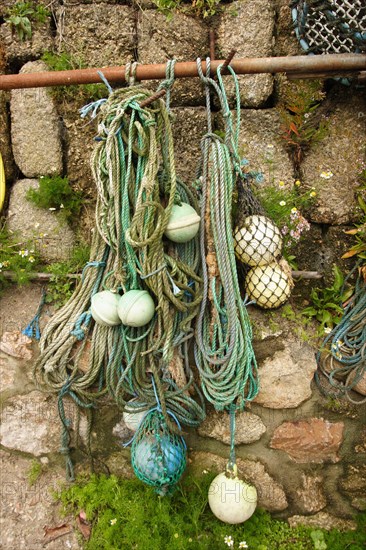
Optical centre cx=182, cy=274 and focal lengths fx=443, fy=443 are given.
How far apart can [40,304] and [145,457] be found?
3.65ft

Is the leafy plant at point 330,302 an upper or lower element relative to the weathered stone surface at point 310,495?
upper

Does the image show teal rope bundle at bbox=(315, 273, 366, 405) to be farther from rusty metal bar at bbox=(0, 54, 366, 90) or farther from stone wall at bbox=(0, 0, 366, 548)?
rusty metal bar at bbox=(0, 54, 366, 90)

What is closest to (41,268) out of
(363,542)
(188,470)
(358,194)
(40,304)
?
(40,304)

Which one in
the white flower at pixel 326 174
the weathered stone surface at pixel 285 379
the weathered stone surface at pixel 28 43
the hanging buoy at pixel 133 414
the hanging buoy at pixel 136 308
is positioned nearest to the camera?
the hanging buoy at pixel 136 308

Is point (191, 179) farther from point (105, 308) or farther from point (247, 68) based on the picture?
point (105, 308)

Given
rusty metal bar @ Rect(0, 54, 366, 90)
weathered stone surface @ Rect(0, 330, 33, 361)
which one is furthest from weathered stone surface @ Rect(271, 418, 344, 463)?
rusty metal bar @ Rect(0, 54, 366, 90)

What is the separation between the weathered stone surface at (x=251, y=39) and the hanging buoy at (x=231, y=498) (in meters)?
2.24

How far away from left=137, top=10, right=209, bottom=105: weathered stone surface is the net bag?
198 cm

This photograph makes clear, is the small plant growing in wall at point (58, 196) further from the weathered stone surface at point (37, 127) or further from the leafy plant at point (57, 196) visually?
the weathered stone surface at point (37, 127)

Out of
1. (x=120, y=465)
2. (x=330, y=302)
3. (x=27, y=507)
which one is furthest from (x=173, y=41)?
(x=27, y=507)

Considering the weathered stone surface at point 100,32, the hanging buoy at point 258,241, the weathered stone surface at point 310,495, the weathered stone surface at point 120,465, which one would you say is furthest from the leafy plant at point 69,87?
the weathered stone surface at point 310,495

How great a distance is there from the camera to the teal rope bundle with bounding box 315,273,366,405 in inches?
102

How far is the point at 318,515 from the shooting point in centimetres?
269

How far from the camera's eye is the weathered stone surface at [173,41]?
2.79m
